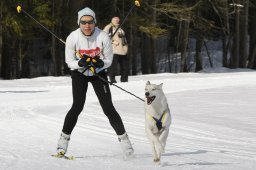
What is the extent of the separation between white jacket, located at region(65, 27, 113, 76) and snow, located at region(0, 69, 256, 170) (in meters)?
1.17

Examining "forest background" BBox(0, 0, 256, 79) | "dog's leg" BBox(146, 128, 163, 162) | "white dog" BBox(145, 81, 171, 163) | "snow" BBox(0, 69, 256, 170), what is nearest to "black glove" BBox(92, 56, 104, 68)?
"white dog" BBox(145, 81, 171, 163)

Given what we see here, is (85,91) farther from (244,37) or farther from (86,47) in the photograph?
(244,37)

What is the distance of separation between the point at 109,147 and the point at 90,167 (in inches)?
64.3

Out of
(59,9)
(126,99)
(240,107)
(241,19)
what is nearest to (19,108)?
(126,99)

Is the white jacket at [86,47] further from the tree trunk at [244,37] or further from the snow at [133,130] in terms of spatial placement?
the tree trunk at [244,37]

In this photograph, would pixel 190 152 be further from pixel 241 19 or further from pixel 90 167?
pixel 241 19

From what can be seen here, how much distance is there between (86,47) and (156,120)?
1.19 metres

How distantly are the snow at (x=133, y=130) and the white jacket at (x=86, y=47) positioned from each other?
1.17 m

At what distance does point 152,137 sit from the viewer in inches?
277

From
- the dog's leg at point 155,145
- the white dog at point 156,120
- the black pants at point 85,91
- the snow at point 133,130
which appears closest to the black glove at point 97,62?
the black pants at point 85,91

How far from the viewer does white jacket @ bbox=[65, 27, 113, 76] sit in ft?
23.8

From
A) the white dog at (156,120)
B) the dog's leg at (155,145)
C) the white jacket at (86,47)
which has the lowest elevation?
the dog's leg at (155,145)

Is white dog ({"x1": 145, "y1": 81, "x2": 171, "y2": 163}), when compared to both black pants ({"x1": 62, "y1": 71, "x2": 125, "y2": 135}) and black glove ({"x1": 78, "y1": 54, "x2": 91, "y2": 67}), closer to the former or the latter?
black pants ({"x1": 62, "y1": 71, "x2": 125, "y2": 135})

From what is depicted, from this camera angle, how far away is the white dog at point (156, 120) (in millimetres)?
7027
